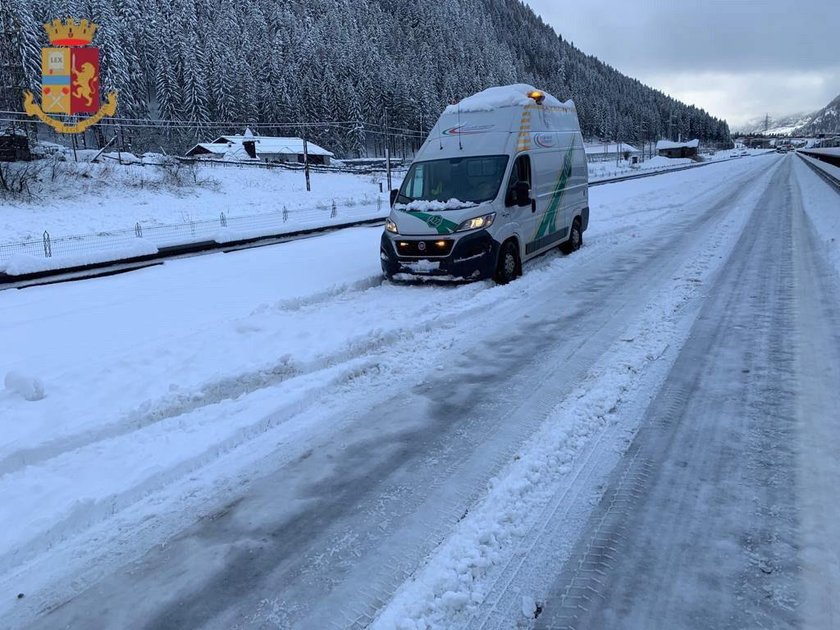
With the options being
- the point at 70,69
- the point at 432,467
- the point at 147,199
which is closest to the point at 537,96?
the point at 432,467

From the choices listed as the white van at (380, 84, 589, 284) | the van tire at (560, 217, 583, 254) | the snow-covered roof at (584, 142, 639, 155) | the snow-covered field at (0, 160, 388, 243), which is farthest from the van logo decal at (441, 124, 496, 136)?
A: the snow-covered roof at (584, 142, 639, 155)

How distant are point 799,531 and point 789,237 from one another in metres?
12.8

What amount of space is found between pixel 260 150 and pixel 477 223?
69.2 metres

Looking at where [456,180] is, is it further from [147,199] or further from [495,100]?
[147,199]

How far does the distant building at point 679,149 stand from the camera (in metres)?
128

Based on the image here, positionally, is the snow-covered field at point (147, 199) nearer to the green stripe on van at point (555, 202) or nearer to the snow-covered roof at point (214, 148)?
the green stripe on van at point (555, 202)

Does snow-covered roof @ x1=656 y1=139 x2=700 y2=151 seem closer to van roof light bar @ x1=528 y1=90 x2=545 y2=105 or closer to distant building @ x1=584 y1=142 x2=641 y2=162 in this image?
distant building @ x1=584 y1=142 x2=641 y2=162

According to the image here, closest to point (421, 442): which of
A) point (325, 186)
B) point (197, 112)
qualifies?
point (325, 186)

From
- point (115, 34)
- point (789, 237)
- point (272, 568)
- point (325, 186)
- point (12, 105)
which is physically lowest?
point (272, 568)

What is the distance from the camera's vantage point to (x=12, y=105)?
55812 mm

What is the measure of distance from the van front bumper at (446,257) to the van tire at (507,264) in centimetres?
27

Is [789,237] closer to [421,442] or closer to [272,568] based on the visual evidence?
[421,442]

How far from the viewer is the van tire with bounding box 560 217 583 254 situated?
42.4ft

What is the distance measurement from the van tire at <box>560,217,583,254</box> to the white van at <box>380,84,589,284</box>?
86 centimetres
